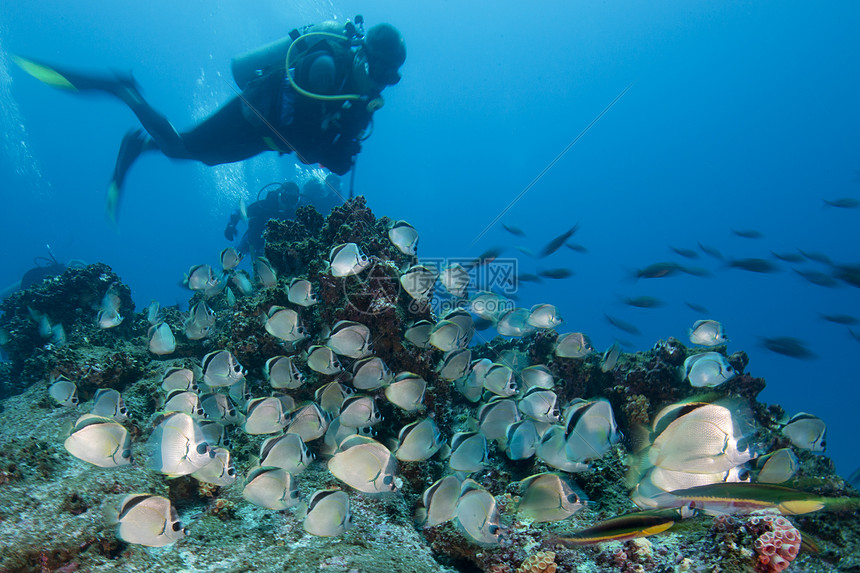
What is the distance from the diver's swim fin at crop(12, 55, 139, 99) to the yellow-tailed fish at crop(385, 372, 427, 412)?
9.13m

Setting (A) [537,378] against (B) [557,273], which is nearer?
(A) [537,378]

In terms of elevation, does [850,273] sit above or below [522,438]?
above

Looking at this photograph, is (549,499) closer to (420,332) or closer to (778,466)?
(420,332)

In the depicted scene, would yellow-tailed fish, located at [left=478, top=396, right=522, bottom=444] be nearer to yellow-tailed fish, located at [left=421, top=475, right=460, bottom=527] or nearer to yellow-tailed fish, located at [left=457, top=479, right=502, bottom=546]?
yellow-tailed fish, located at [left=421, top=475, right=460, bottom=527]

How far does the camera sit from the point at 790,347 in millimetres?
7281

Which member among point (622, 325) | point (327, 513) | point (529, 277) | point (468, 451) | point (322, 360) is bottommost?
point (327, 513)

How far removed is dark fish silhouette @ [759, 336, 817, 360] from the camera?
7.12 m

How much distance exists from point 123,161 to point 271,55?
4.67m

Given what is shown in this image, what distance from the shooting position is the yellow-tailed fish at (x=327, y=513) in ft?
8.18

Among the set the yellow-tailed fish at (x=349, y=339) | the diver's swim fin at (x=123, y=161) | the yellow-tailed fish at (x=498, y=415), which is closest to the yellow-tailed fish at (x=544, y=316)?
the yellow-tailed fish at (x=498, y=415)

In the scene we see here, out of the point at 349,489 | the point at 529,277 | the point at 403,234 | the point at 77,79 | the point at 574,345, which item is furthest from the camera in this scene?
the point at 529,277

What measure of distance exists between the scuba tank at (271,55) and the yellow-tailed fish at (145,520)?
9.56m

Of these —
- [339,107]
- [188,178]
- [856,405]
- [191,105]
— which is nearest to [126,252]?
[188,178]

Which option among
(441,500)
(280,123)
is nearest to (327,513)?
(441,500)
